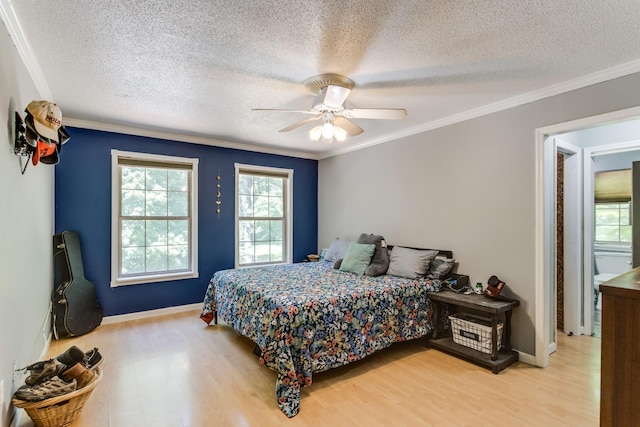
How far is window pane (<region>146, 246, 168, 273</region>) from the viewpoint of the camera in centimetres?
441

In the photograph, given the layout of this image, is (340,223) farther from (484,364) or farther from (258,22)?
(258,22)

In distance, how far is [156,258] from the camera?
14.6 ft

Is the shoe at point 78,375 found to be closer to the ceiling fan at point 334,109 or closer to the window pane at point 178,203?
the ceiling fan at point 334,109

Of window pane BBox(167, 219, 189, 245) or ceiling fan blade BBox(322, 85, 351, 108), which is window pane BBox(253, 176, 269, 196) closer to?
window pane BBox(167, 219, 189, 245)

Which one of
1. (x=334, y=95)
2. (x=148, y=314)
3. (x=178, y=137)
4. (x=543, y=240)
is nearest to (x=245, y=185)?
(x=178, y=137)

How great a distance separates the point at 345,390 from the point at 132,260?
3294 mm

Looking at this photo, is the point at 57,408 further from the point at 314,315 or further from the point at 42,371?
the point at 314,315

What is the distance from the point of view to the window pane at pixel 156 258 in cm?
441

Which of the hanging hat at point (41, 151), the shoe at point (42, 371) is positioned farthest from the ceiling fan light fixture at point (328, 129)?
the shoe at point (42, 371)

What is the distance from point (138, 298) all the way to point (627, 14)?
524cm

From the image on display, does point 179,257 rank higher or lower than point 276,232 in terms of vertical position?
lower

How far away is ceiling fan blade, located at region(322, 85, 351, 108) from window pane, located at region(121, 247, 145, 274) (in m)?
3.31

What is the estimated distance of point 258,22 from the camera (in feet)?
6.23

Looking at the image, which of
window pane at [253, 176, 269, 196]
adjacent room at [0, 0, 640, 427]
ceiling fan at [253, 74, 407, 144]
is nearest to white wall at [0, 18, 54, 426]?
adjacent room at [0, 0, 640, 427]
